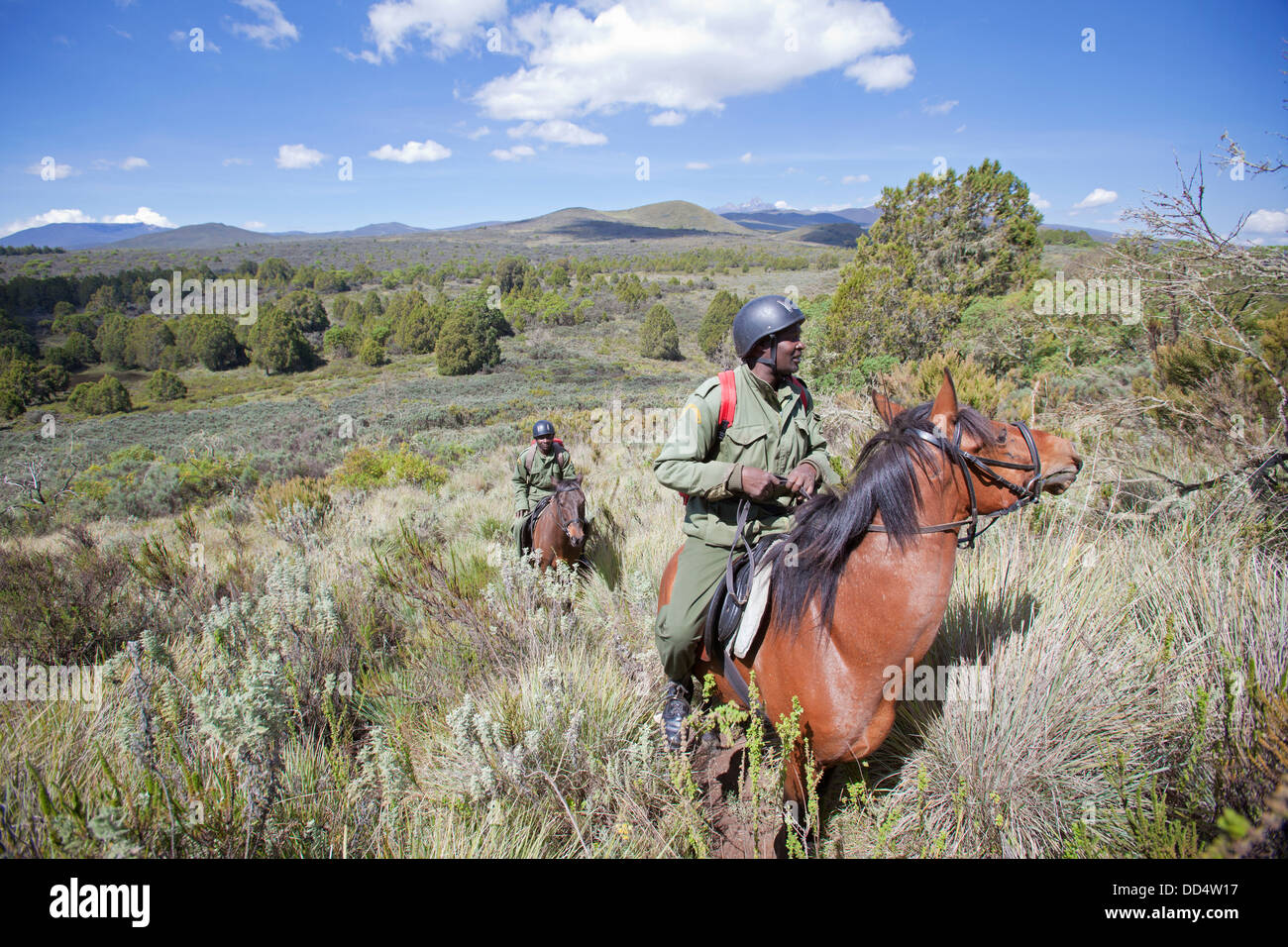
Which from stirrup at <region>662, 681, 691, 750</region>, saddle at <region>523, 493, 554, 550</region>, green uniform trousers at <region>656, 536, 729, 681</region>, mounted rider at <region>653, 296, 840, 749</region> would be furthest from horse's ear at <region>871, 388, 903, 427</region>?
saddle at <region>523, 493, 554, 550</region>

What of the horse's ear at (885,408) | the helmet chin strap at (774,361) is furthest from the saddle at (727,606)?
the helmet chin strap at (774,361)

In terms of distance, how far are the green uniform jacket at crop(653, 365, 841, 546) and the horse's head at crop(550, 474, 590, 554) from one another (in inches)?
103

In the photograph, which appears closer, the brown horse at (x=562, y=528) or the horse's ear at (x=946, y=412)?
the horse's ear at (x=946, y=412)

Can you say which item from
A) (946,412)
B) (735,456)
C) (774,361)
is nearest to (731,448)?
(735,456)

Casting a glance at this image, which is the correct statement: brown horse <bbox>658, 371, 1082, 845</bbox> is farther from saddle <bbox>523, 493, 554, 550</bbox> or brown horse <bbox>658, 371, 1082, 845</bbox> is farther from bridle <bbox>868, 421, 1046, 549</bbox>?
saddle <bbox>523, 493, 554, 550</bbox>

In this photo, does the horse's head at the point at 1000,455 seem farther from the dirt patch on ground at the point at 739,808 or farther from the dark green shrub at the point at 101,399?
the dark green shrub at the point at 101,399

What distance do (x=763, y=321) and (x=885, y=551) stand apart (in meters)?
1.29

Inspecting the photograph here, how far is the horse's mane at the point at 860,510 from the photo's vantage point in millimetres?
2258

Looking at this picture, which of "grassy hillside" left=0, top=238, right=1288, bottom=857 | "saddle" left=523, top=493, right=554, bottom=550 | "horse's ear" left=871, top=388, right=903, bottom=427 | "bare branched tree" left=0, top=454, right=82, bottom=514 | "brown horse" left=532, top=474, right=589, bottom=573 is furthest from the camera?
"bare branched tree" left=0, top=454, right=82, bottom=514

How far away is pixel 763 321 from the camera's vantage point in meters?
2.80

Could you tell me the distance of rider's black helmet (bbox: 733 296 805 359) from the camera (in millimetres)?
2770

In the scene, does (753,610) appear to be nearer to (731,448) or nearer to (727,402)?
(731,448)

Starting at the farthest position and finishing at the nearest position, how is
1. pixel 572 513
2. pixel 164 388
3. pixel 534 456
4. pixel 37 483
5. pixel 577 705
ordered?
pixel 164 388
pixel 37 483
pixel 534 456
pixel 572 513
pixel 577 705
